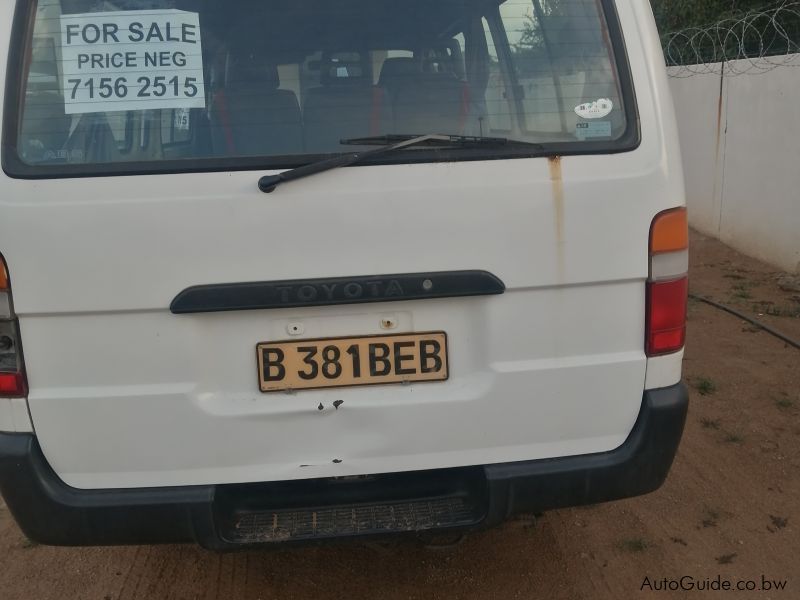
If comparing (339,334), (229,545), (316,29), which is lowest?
(229,545)

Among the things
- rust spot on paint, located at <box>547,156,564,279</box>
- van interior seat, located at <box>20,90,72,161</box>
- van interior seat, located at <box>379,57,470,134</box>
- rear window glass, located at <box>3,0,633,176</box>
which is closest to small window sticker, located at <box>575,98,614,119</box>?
rear window glass, located at <box>3,0,633,176</box>

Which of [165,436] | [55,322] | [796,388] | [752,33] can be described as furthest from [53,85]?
[752,33]

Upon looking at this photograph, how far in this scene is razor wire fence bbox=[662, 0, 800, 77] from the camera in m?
7.71

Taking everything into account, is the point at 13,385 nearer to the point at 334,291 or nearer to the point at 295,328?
the point at 295,328

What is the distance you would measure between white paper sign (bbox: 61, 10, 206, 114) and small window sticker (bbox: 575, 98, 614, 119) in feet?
3.63

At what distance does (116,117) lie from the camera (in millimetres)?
2215

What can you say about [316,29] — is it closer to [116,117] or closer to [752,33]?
[116,117]

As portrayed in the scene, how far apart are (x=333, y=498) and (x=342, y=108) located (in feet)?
3.81

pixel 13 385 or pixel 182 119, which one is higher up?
pixel 182 119

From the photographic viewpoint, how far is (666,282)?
237 cm

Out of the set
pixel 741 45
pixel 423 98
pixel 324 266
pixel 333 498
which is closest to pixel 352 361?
pixel 324 266

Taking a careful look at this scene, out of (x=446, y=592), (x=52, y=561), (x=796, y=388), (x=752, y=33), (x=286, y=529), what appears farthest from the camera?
(x=752, y=33)

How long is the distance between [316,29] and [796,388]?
3.78 metres

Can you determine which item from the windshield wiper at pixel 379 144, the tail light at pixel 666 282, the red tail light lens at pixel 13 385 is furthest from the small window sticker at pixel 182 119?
the tail light at pixel 666 282
